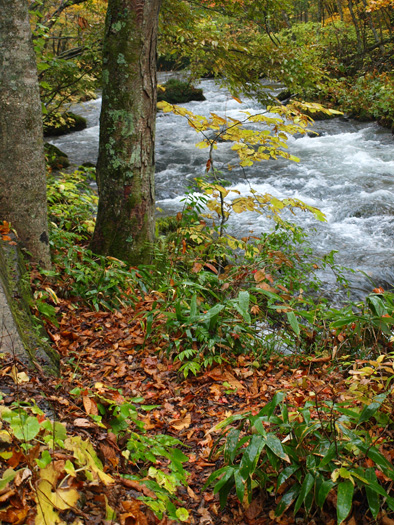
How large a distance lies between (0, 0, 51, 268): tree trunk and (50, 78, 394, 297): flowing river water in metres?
2.63

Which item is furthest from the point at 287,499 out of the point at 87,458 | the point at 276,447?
the point at 87,458

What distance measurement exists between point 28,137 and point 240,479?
3.00 m

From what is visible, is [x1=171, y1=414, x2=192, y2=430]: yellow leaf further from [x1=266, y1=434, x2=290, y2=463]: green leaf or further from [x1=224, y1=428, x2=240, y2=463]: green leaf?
[x1=266, y1=434, x2=290, y2=463]: green leaf

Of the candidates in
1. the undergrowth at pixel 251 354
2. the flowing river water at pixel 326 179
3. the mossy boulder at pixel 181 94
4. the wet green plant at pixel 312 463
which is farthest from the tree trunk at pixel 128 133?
the mossy boulder at pixel 181 94

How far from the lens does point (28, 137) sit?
3379 millimetres

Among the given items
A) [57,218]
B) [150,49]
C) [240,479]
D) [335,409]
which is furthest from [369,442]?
[57,218]

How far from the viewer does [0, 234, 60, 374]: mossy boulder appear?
240 centimetres

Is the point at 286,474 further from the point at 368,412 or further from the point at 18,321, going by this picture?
the point at 18,321

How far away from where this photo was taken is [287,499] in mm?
1823


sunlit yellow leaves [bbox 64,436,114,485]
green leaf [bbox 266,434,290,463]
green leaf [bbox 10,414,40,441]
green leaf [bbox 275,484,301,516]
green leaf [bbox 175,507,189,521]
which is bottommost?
green leaf [bbox 175,507,189,521]

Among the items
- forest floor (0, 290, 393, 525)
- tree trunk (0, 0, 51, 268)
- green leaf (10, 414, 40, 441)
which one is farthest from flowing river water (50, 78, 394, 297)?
green leaf (10, 414, 40, 441)

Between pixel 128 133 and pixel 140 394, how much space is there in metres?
2.58

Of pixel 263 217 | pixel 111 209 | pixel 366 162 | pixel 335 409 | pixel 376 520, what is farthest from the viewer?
pixel 366 162

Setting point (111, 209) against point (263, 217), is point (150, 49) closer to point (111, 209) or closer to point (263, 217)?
point (111, 209)
